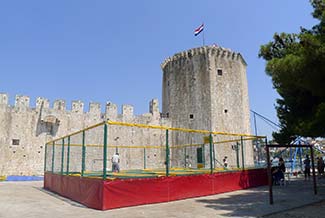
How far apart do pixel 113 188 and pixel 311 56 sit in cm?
595

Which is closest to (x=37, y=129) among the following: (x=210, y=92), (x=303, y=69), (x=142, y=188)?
(x=210, y=92)

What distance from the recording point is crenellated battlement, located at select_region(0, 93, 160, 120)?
1886cm

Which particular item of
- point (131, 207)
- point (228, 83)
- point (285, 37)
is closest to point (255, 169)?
point (285, 37)

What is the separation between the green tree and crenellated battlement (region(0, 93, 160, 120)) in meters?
14.2

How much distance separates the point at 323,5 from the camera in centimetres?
761

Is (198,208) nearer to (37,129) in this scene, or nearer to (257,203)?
(257,203)

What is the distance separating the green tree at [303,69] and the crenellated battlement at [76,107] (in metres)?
14.2

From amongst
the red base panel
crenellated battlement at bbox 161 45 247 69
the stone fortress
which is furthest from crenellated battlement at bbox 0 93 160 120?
the red base panel

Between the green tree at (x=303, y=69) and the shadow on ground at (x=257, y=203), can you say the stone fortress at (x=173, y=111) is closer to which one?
the green tree at (x=303, y=69)

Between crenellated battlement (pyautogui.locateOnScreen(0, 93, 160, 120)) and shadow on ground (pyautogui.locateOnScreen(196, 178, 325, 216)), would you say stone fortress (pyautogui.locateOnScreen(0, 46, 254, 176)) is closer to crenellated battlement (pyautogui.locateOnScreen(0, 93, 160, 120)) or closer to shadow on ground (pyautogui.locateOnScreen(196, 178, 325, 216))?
crenellated battlement (pyautogui.locateOnScreen(0, 93, 160, 120))

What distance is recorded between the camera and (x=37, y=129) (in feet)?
63.0

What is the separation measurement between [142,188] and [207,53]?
17.5 m

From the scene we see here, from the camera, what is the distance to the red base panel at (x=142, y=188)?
22.4ft

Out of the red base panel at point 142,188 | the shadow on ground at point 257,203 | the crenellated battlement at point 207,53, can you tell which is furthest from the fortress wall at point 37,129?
the shadow on ground at point 257,203
